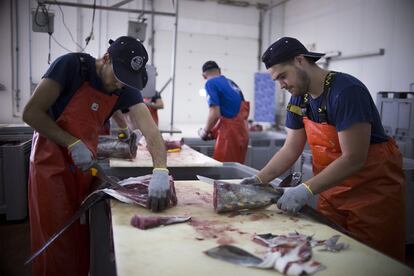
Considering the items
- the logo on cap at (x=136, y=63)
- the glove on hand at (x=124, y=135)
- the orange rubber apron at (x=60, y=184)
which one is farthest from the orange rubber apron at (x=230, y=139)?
the logo on cap at (x=136, y=63)

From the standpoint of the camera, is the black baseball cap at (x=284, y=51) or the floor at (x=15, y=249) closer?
the black baseball cap at (x=284, y=51)

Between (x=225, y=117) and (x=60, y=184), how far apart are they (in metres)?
2.47

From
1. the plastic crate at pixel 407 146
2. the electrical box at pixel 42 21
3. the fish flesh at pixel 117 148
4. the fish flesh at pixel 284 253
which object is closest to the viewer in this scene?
the fish flesh at pixel 284 253

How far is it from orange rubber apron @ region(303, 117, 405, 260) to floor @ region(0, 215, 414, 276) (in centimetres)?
159

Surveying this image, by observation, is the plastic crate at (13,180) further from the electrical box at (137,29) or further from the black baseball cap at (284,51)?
the black baseball cap at (284,51)

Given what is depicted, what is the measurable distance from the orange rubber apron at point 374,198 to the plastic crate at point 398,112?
2.54 metres

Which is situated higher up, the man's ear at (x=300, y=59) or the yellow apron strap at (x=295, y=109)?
the man's ear at (x=300, y=59)

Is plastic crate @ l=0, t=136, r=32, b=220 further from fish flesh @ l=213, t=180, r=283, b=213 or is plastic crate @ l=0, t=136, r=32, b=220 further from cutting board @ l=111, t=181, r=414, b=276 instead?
fish flesh @ l=213, t=180, r=283, b=213

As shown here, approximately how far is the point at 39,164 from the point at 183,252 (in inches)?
43.4

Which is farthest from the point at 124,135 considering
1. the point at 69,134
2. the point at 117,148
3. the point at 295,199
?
the point at 295,199

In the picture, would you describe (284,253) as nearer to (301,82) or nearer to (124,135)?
(301,82)

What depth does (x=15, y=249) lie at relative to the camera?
3279 mm

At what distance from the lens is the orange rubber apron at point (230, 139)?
4043mm

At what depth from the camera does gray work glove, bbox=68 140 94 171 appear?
177 cm
